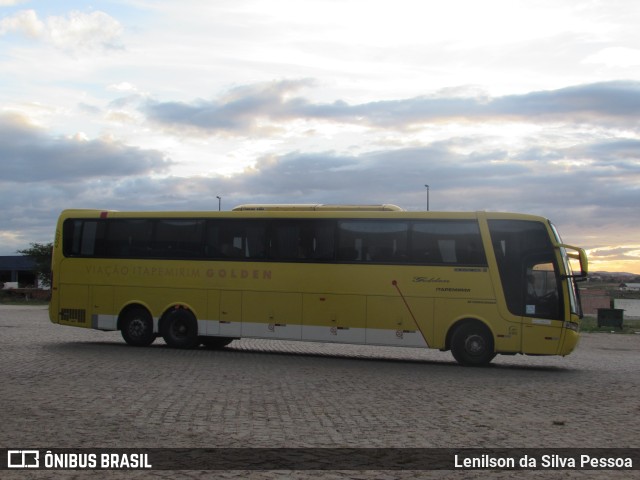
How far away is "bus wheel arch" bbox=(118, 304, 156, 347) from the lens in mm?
22156

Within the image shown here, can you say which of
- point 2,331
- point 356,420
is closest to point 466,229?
point 356,420

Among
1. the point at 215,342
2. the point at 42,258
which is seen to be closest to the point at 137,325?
the point at 215,342

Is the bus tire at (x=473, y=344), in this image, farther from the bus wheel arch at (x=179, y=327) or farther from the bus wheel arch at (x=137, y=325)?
the bus wheel arch at (x=137, y=325)

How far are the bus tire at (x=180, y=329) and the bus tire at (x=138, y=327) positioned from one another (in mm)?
537

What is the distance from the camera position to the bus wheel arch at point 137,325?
22.2 m

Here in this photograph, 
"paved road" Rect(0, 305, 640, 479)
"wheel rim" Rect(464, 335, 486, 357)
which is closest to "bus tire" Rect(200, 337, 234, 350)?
"paved road" Rect(0, 305, 640, 479)

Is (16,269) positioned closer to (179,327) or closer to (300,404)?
(179,327)

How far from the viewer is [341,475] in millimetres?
7348

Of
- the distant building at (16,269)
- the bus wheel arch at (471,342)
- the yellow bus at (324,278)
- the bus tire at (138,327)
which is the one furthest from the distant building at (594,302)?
the distant building at (16,269)

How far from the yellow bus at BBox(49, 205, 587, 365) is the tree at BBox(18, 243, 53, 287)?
7213cm

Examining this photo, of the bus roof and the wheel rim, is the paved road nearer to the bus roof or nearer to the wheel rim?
the wheel rim

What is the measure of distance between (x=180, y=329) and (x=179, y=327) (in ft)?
0.24

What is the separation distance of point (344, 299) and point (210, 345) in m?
5.01

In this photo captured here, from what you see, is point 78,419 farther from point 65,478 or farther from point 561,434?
point 561,434
